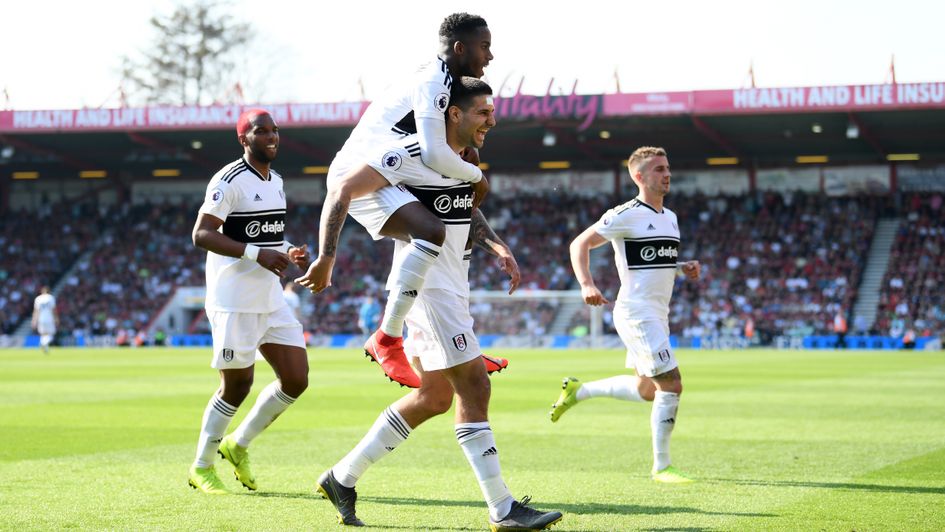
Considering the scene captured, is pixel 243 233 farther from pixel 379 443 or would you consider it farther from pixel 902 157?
pixel 902 157

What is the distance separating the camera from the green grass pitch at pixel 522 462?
637 centimetres

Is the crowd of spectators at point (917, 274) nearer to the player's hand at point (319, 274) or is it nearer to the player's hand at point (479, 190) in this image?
the player's hand at point (479, 190)

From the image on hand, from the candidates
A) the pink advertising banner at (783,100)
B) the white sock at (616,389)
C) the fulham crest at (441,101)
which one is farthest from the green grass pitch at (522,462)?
the pink advertising banner at (783,100)

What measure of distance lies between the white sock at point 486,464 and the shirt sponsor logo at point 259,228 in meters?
2.54

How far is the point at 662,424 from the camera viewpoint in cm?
840

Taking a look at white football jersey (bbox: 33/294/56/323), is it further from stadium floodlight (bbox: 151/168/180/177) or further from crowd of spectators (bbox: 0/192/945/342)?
stadium floodlight (bbox: 151/168/180/177)

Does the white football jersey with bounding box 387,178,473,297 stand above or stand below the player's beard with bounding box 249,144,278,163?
below

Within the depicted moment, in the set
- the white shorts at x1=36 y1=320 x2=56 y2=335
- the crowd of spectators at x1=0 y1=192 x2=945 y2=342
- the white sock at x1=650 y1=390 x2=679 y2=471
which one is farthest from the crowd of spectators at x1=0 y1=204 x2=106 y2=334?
the white sock at x1=650 y1=390 x2=679 y2=471

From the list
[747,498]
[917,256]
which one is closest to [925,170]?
[917,256]

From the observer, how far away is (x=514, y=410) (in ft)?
47.9

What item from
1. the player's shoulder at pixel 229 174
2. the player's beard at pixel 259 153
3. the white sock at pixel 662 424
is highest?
the player's beard at pixel 259 153

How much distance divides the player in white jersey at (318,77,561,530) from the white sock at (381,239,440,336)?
0.38 ft

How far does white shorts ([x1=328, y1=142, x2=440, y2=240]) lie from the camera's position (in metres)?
5.98

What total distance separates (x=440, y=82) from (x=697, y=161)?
45.7m
